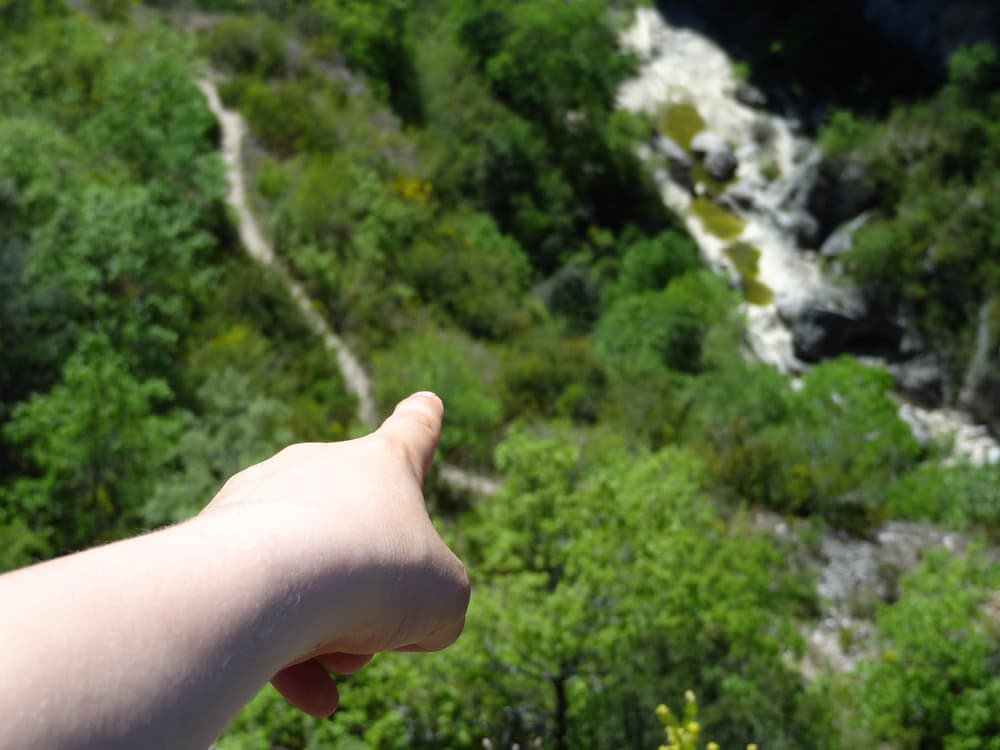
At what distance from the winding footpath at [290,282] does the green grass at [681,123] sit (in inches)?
652

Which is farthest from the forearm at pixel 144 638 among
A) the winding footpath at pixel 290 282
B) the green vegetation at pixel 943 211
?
the green vegetation at pixel 943 211

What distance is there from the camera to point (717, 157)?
29828mm

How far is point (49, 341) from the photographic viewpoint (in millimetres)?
11008

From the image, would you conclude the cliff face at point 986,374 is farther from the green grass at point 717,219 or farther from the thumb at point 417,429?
the thumb at point 417,429

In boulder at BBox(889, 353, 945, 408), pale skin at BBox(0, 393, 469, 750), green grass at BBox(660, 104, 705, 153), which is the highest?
pale skin at BBox(0, 393, 469, 750)

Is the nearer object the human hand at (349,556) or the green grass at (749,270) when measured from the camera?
the human hand at (349,556)

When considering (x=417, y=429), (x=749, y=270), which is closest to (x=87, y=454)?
(x=417, y=429)

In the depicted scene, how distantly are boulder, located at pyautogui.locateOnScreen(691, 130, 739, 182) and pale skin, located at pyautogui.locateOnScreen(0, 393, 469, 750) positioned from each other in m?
30.1

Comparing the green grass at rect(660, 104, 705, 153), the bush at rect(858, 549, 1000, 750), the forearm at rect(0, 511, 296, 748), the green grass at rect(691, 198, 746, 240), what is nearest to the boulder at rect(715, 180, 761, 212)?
the green grass at rect(691, 198, 746, 240)

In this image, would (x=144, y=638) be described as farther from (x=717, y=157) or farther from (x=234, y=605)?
(x=717, y=157)

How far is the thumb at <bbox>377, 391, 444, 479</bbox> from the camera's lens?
74.9 inches

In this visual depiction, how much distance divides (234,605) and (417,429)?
803 millimetres

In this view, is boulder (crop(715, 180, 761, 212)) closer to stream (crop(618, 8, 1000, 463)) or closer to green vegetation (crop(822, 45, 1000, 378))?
stream (crop(618, 8, 1000, 463))

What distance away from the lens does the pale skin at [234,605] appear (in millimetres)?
1014
